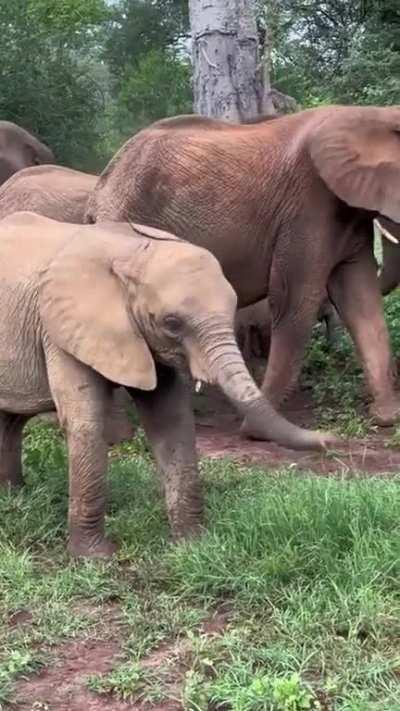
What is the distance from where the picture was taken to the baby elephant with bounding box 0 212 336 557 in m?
4.10

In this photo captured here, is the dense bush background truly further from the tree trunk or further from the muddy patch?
the muddy patch

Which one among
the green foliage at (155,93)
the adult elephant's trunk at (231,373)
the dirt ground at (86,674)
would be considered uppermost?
the adult elephant's trunk at (231,373)

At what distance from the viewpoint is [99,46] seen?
26.0 m

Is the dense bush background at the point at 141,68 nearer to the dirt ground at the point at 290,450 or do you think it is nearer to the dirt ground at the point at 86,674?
the dirt ground at the point at 290,450

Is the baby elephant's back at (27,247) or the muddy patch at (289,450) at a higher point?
the baby elephant's back at (27,247)

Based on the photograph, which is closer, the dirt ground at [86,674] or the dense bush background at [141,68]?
the dirt ground at [86,674]

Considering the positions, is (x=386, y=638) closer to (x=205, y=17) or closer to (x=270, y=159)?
(x=270, y=159)

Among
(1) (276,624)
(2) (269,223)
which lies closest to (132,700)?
(1) (276,624)

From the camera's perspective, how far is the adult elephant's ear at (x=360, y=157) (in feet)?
21.4

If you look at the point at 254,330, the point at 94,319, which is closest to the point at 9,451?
the point at 94,319

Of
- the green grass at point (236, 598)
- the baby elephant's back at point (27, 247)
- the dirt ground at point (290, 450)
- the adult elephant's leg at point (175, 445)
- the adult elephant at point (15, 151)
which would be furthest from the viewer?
the adult elephant at point (15, 151)

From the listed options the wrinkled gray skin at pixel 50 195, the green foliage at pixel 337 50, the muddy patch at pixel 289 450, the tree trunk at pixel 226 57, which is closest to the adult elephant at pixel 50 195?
the wrinkled gray skin at pixel 50 195

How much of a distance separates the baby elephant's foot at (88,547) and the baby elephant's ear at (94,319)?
2.21 ft

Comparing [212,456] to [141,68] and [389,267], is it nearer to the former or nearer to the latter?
[389,267]
